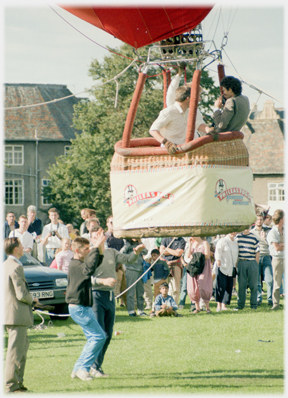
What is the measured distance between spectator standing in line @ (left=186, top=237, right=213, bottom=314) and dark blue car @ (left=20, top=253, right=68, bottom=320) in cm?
270

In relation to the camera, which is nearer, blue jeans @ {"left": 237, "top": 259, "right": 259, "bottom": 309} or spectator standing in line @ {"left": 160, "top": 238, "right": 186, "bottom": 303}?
blue jeans @ {"left": 237, "top": 259, "right": 259, "bottom": 309}

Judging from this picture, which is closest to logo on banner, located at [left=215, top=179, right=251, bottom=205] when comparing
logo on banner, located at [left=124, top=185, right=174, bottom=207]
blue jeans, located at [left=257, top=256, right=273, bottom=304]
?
logo on banner, located at [left=124, top=185, right=174, bottom=207]

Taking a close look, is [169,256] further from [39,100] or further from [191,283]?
[39,100]

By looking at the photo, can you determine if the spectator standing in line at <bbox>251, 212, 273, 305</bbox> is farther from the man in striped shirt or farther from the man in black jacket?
the man in black jacket

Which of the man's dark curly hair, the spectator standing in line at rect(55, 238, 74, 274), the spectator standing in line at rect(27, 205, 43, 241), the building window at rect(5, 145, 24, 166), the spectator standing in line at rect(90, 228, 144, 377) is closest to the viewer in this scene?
the man's dark curly hair

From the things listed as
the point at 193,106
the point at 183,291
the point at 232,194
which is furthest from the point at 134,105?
the point at 183,291

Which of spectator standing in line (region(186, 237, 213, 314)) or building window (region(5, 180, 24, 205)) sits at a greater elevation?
building window (region(5, 180, 24, 205))

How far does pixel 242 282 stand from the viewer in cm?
1360

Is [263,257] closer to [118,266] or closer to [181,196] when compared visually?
[118,266]

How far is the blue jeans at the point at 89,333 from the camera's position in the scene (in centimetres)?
775

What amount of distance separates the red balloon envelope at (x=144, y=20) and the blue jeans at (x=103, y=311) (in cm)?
320

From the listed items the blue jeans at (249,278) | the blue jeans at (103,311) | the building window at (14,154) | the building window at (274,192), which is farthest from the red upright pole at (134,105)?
the building window at (14,154)

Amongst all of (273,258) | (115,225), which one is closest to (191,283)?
(273,258)

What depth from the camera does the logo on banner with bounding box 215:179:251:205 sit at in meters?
6.56
